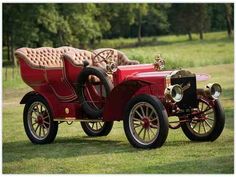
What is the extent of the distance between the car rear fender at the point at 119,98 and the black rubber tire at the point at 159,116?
29cm

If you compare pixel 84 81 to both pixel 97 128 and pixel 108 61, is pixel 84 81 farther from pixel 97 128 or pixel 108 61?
pixel 97 128

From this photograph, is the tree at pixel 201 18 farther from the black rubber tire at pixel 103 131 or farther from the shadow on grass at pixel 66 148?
the shadow on grass at pixel 66 148

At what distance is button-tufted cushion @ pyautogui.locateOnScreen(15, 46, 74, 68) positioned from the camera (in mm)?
11055

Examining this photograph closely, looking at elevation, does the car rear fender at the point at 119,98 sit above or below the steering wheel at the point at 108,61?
below

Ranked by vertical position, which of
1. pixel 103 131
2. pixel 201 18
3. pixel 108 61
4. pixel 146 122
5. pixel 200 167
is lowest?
pixel 103 131

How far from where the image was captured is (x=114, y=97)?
995cm

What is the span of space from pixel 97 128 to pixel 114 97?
6.22ft

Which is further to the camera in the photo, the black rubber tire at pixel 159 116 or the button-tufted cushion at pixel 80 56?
the button-tufted cushion at pixel 80 56

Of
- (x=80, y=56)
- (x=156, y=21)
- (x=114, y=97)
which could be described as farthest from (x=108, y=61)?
(x=156, y=21)

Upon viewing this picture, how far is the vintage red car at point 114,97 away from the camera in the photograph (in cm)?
→ 945

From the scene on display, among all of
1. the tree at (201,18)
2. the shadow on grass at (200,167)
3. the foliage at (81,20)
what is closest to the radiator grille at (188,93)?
the shadow on grass at (200,167)

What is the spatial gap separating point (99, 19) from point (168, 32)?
63.0ft

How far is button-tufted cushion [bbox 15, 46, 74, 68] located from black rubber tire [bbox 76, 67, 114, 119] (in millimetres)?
814

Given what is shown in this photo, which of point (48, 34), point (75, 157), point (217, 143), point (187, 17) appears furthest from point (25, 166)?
point (187, 17)
